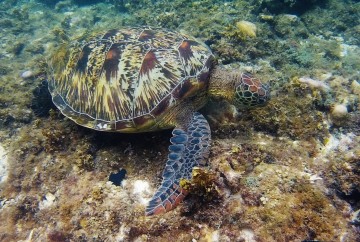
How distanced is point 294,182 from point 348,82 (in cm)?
313

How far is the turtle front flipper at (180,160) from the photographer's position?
2838 millimetres

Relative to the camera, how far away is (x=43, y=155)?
4020 mm

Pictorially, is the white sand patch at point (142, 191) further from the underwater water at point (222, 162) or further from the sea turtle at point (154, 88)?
the sea turtle at point (154, 88)

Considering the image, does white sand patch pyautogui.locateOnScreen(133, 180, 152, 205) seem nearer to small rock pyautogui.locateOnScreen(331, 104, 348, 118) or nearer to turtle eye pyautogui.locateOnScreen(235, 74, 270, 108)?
turtle eye pyautogui.locateOnScreen(235, 74, 270, 108)

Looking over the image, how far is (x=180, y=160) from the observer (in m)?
3.20

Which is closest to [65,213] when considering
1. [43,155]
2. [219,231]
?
[43,155]

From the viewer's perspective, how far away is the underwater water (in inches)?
103

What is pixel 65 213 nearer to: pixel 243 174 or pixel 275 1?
pixel 243 174

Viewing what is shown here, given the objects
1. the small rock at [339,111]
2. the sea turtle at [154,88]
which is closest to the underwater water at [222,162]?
the small rock at [339,111]

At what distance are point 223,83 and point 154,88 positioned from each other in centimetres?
103

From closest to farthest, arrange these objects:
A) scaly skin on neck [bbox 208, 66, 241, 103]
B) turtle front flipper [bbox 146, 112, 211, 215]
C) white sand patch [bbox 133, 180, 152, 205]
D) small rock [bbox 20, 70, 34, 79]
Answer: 1. turtle front flipper [bbox 146, 112, 211, 215]
2. white sand patch [bbox 133, 180, 152, 205]
3. scaly skin on neck [bbox 208, 66, 241, 103]
4. small rock [bbox 20, 70, 34, 79]

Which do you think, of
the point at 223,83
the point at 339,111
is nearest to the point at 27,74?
the point at 223,83

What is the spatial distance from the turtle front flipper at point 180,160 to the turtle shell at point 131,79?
34 centimetres

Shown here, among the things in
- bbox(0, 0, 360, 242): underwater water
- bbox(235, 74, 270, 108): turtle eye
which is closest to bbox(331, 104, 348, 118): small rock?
bbox(0, 0, 360, 242): underwater water
